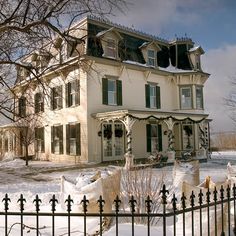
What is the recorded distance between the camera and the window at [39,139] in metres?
27.3

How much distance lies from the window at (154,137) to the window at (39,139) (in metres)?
8.48

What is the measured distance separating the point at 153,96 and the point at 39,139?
32.0ft

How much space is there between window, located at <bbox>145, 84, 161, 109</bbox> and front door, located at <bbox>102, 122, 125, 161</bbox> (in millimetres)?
3150

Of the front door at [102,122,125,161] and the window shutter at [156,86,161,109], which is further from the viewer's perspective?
the window shutter at [156,86,161,109]

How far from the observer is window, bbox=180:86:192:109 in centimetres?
2705

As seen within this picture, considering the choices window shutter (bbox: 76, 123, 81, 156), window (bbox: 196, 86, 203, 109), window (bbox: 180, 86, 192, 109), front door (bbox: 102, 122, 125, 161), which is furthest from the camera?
window (bbox: 196, 86, 203, 109)

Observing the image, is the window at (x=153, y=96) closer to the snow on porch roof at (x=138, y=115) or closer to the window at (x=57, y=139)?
the snow on porch roof at (x=138, y=115)

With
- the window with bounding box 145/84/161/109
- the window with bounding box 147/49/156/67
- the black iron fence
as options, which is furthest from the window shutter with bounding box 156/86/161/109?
the black iron fence

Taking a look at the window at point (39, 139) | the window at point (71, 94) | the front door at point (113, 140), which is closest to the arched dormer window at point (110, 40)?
the window at point (71, 94)

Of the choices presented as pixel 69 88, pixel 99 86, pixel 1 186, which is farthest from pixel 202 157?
pixel 1 186

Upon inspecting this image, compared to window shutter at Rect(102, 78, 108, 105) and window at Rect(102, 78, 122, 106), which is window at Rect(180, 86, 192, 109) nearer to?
window at Rect(102, 78, 122, 106)

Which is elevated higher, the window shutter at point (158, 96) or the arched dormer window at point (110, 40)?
the arched dormer window at point (110, 40)

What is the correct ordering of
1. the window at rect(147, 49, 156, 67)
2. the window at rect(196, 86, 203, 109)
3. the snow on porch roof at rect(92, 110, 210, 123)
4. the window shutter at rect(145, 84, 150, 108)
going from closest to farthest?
the snow on porch roof at rect(92, 110, 210, 123) < the window shutter at rect(145, 84, 150, 108) < the window at rect(147, 49, 156, 67) < the window at rect(196, 86, 203, 109)

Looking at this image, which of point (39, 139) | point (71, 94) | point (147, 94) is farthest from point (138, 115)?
point (39, 139)
